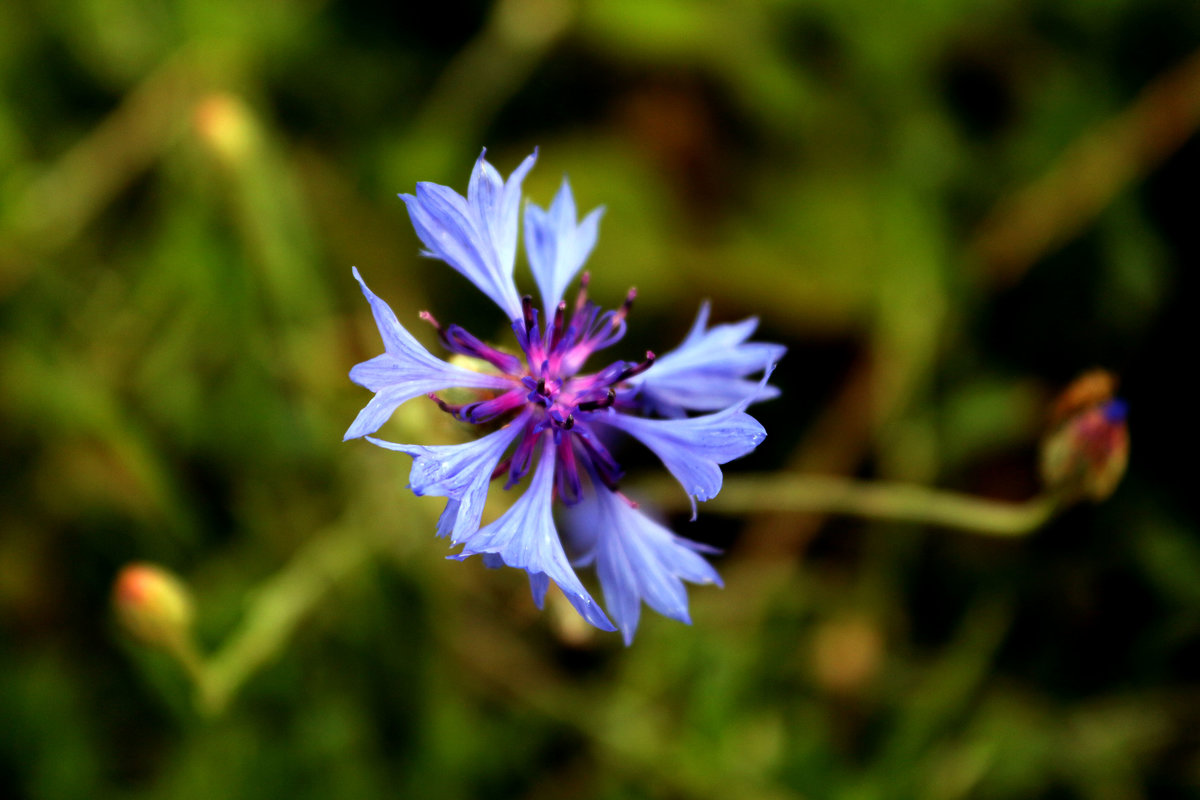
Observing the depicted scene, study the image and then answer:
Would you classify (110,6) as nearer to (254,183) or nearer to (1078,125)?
(254,183)

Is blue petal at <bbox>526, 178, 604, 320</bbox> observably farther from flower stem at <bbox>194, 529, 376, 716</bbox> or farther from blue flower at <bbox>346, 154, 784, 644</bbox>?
flower stem at <bbox>194, 529, 376, 716</bbox>

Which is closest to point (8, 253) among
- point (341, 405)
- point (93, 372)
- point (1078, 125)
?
point (93, 372)

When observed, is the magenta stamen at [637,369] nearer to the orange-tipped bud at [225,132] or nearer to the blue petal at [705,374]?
the blue petal at [705,374]

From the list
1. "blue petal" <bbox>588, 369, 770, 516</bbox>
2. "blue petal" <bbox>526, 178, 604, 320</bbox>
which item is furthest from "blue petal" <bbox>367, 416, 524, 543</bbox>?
"blue petal" <bbox>526, 178, 604, 320</bbox>

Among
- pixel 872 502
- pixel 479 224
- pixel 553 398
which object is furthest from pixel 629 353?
pixel 479 224

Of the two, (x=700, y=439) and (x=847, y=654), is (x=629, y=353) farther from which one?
(x=700, y=439)

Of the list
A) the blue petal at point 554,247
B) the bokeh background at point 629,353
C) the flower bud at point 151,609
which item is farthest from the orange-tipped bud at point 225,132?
the flower bud at point 151,609
